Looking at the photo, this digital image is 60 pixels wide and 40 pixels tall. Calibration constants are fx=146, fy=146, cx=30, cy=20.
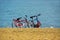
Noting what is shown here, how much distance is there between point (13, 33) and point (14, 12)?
1.33 ft

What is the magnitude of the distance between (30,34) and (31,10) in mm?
448

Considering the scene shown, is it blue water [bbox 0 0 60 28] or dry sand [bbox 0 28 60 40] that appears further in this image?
blue water [bbox 0 0 60 28]

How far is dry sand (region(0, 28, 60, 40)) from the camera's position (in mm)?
2166

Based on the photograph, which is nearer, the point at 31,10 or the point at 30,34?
the point at 30,34

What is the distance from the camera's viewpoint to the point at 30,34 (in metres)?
2.20

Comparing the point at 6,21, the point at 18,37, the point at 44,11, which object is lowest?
the point at 18,37

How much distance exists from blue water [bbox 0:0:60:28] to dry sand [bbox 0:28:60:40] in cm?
20

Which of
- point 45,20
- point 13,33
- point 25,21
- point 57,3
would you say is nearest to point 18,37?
point 13,33

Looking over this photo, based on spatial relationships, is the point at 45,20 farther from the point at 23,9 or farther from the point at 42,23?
the point at 23,9

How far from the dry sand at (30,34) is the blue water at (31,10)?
0.66 feet

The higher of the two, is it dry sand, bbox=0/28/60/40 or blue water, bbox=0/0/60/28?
blue water, bbox=0/0/60/28

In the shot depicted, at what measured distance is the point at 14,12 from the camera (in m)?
2.46

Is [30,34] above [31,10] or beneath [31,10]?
beneath

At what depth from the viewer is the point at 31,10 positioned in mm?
2438
